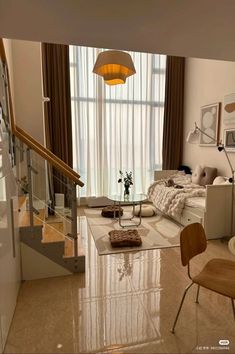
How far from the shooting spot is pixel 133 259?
2.97m

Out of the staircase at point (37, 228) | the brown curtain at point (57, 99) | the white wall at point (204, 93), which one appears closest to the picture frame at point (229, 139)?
the white wall at point (204, 93)

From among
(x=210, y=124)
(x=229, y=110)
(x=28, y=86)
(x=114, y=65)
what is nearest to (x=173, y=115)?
(x=210, y=124)

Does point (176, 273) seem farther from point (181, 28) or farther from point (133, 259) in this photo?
point (181, 28)

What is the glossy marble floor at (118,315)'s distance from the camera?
1.68 m

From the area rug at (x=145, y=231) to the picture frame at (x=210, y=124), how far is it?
1.80m

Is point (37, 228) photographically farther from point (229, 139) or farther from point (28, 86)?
point (229, 139)

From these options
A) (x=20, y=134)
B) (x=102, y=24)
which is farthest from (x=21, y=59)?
(x=102, y=24)

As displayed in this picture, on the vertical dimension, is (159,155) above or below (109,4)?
below

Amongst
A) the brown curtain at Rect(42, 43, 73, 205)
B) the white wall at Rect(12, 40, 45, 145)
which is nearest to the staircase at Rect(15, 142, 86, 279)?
the white wall at Rect(12, 40, 45, 145)

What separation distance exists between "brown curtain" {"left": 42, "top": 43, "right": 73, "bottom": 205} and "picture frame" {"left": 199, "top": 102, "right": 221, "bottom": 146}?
2.81 m

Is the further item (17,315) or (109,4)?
(17,315)

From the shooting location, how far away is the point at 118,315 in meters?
1.98

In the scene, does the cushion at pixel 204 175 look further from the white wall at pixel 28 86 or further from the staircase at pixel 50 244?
the white wall at pixel 28 86

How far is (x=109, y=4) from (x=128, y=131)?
13.4ft
